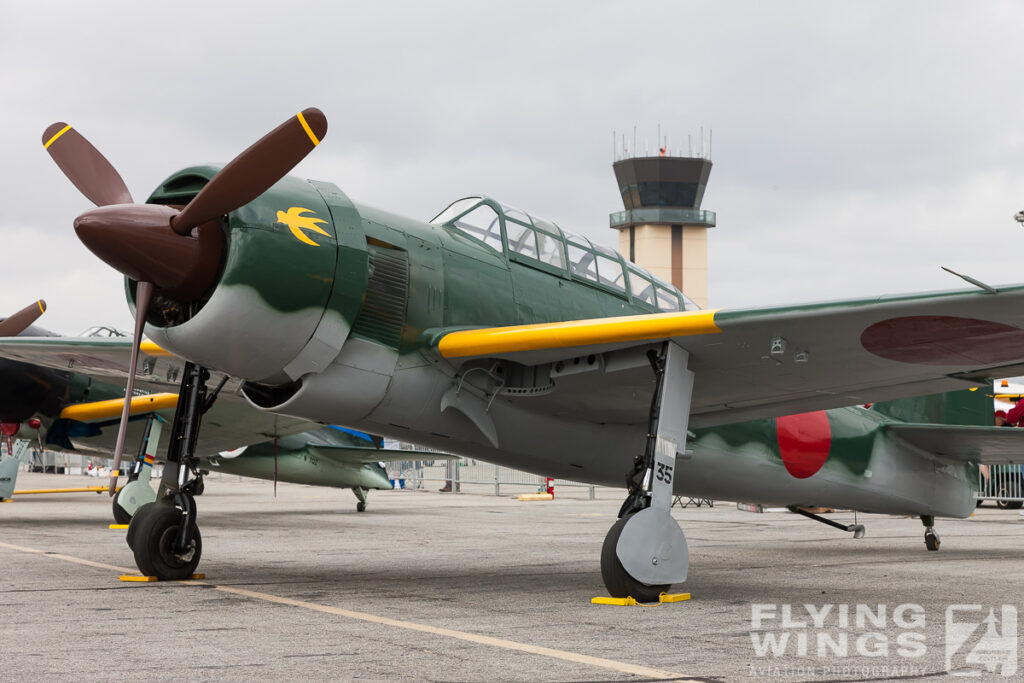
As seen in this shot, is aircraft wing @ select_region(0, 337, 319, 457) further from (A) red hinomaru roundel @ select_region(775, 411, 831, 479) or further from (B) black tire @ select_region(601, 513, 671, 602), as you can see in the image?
(A) red hinomaru roundel @ select_region(775, 411, 831, 479)

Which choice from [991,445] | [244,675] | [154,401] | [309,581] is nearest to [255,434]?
[154,401]

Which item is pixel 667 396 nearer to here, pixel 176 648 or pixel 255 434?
pixel 176 648

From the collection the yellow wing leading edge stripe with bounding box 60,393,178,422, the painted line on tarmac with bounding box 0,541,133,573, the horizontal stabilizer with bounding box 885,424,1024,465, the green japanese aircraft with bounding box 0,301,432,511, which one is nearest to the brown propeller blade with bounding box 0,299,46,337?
the green japanese aircraft with bounding box 0,301,432,511

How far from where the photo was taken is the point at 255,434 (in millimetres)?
15836

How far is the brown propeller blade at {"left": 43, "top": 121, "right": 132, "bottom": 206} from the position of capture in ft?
25.5

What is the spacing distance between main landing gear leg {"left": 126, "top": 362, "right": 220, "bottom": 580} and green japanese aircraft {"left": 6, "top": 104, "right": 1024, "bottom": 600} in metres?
0.02

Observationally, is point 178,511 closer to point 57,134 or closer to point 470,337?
point 470,337

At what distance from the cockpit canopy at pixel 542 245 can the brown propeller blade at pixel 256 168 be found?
1.92m

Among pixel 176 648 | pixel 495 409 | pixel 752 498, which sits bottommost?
pixel 176 648

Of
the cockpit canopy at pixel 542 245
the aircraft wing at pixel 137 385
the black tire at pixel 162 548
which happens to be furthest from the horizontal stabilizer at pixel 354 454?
the black tire at pixel 162 548

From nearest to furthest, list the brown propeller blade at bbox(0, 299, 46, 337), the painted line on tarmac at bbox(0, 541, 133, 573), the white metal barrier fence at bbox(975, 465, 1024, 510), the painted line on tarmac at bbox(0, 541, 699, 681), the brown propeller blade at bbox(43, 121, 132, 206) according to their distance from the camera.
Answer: the painted line on tarmac at bbox(0, 541, 699, 681), the brown propeller blade at bbox(43, 121, 132, 206), the painted line on tarmac at bbox(0, 541, 133, 573), the brown propeller blade at bbox(0, 299, 46, 337), the white metal barrier fence at bbox(975, 465, 1024, 510)

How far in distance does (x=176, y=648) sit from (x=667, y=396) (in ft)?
12.3

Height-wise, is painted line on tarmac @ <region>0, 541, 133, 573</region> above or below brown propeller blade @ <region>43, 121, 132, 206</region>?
below

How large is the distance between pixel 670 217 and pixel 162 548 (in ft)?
254
